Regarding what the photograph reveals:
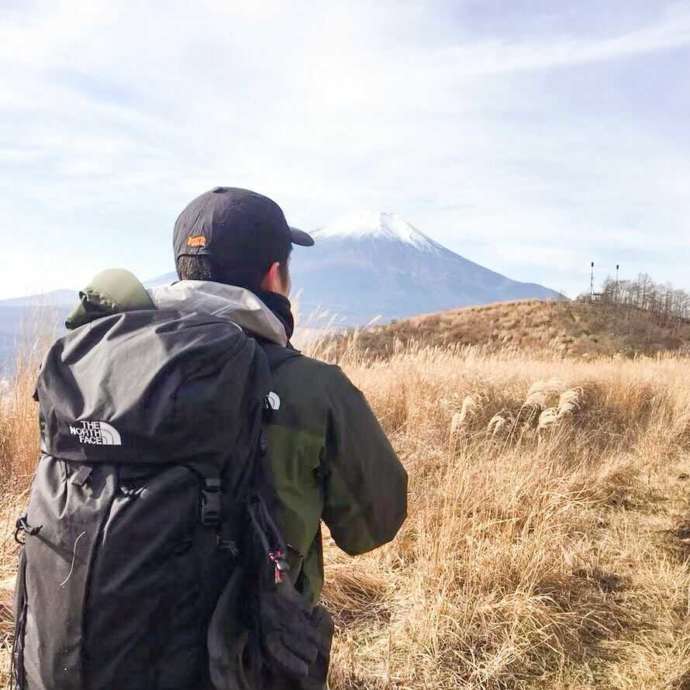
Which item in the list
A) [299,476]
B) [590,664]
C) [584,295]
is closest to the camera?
[299,476]

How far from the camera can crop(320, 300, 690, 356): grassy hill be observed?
135 ft

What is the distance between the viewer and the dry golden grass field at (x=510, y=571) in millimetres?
2645

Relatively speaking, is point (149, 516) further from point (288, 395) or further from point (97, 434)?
point (288, 395)

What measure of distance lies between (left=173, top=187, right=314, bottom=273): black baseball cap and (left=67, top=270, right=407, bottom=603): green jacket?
0.35ft

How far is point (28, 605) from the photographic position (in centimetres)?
141

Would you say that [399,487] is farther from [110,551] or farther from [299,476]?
[110,551]

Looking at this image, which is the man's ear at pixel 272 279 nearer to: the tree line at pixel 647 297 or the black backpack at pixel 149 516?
the black backpack at pixel 149 516

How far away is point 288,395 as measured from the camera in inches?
58.3

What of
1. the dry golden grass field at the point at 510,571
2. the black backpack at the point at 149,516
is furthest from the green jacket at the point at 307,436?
the dry golden grass field at the point at 510,571

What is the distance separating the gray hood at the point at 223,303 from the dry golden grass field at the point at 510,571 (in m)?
1.64

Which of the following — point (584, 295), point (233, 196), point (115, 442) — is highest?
point (233, 196)

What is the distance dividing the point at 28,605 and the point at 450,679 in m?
1.72

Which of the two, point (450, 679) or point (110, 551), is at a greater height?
point (110, 551)

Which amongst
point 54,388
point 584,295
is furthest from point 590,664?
point 584,295
